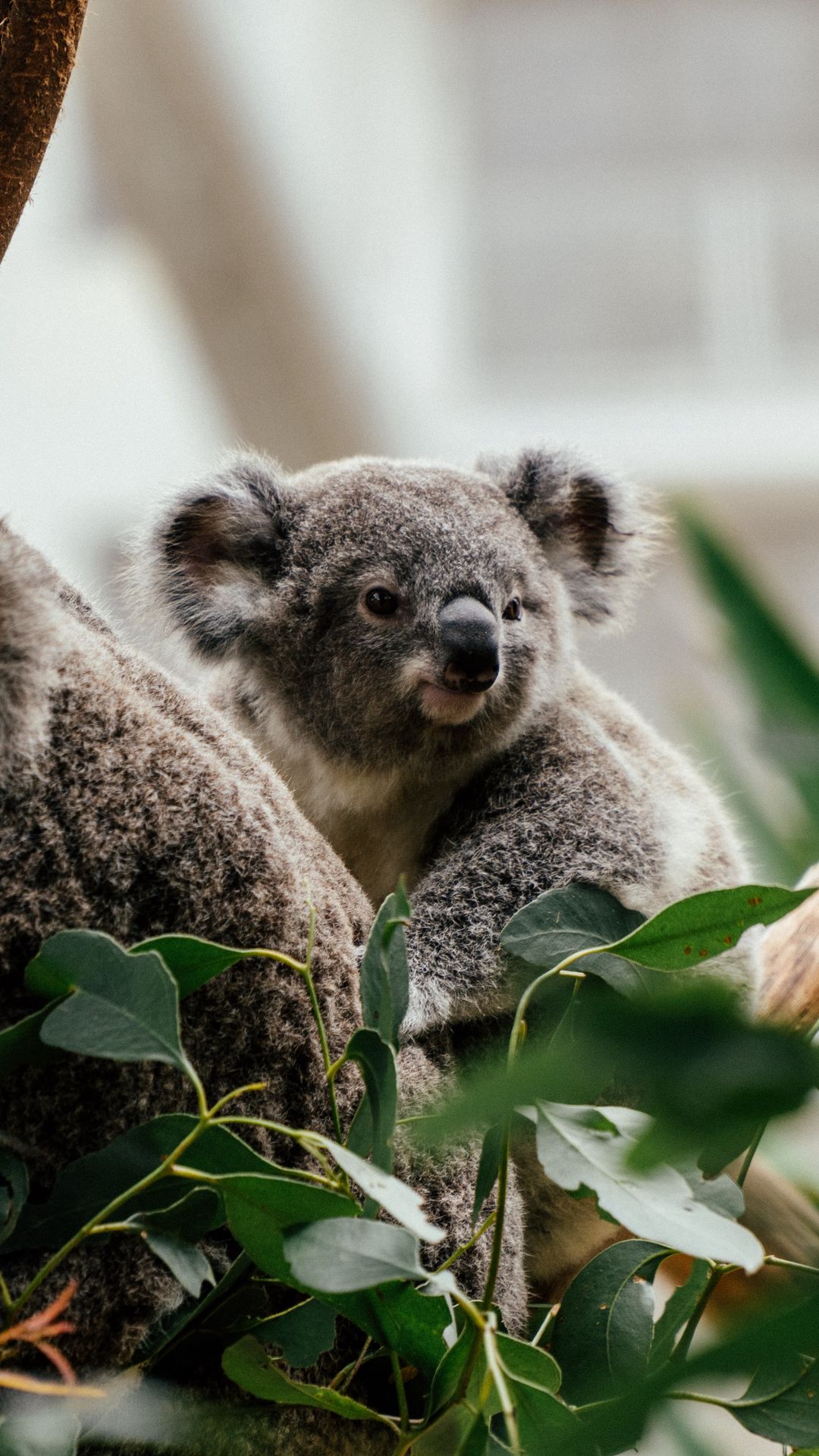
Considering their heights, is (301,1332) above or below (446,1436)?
above

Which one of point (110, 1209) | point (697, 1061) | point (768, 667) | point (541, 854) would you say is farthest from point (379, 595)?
point (697, 1061)

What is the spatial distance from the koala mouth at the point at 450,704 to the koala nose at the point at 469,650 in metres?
0.01

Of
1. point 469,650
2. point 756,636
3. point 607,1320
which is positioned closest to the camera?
point 756,636

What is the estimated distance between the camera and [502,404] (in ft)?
28.5

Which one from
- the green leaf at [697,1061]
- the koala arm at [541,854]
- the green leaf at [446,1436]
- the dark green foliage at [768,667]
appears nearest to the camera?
the green leaf at [697,1061]

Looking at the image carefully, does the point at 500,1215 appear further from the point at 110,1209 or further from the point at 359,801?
the point at 359,801

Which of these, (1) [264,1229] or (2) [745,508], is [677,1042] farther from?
(2) [745,508]

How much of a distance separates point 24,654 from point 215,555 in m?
1.38

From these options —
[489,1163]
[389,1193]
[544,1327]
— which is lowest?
[544,1327]

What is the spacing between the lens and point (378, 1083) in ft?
2.69

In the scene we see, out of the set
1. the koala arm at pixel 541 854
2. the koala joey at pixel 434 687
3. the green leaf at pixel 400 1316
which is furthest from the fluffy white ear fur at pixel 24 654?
the koala joey at pixel 434 687

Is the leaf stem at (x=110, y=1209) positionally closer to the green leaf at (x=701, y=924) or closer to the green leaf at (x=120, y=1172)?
the green leaf at (x=120, y=1172)

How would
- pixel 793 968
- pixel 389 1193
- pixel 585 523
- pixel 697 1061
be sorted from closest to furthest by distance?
pixel 697 1061 < pixel 389 1193 < pixel 793 968 < pixel 585 523

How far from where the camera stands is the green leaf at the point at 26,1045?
0.80 meters
